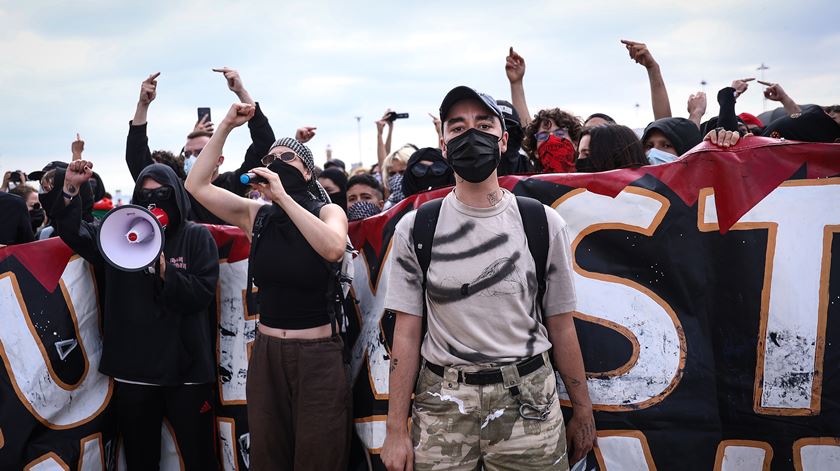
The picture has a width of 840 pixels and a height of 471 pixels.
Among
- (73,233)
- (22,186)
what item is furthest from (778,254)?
(22,186)

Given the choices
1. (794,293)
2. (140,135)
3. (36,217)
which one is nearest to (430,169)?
(794,293)

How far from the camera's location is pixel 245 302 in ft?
13.0

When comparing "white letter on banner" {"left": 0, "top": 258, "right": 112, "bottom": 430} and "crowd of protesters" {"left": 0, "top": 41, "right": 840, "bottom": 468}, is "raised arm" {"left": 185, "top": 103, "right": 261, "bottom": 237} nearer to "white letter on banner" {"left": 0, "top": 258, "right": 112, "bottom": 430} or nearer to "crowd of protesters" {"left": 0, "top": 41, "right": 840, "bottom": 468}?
"crowd of protesters" {"left": 0, "top": 41, "right": 840, "bottom": 468}

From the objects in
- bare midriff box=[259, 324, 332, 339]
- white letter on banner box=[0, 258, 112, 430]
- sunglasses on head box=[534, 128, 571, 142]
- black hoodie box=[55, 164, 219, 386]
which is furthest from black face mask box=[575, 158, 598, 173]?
white letter on banner box=[0, 258, 112, 430]

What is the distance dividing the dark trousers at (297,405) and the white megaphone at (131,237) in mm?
882

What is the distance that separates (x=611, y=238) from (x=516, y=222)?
881mm

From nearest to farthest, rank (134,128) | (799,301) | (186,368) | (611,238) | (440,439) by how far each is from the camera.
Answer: (440,439) < (799,301) < (611,238) < (186,368) < (134,128)

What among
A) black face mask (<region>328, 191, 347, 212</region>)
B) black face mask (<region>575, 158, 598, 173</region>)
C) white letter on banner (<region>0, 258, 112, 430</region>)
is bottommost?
white letter on banner (<region>0, 258, 112, 430</region>)

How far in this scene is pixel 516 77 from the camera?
495 cm

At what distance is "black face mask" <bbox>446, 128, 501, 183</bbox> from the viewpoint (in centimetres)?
232

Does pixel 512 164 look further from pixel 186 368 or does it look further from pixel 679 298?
pixel 186 368

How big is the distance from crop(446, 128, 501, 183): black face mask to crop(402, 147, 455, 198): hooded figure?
1.39 metres

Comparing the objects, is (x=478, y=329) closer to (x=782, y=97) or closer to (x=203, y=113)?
(x=782, y=97)

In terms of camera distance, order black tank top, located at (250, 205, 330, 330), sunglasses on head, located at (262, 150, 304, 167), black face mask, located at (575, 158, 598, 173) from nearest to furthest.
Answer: black tank top, located at (250, 205, 330, 330)
sunglasses on head, located at (262, 150, 304, 167)
black face mask, located at (575, 158, 598, 173)
